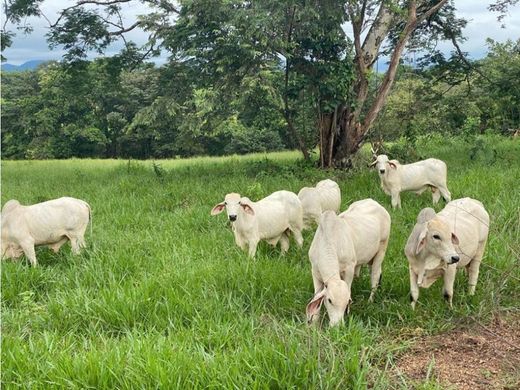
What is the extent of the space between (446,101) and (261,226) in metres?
10.2

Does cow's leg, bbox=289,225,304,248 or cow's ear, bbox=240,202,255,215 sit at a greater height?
cow's ear, bbox=240,202,255,215

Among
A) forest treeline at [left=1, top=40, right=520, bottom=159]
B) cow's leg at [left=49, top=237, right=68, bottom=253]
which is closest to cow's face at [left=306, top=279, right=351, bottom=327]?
cow's leg at [left=49, top=237, right=68, bottom=253]

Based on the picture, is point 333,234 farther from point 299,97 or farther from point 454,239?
point 299,97

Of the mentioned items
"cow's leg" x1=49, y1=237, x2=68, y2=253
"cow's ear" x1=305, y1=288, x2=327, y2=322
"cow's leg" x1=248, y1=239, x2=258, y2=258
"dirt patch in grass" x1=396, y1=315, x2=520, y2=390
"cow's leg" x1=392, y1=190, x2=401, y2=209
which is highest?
"cow's leg" x1=392, y1=190, x2=401, y2=209

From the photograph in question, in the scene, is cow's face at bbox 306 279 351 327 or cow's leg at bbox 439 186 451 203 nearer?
cow's face at bbox 306 279 351 327

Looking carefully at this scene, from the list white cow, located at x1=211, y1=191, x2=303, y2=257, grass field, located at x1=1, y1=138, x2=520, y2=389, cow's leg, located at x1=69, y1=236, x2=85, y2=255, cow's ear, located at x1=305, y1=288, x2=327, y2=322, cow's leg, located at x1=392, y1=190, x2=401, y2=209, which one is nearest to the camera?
grass field, located at x1=1, y1=138, x2=520, y2=389

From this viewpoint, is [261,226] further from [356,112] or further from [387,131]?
[387,131]

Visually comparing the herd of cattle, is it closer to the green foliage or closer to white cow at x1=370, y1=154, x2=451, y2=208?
white cow at x1=370, y1=154, x2=451, y2=208

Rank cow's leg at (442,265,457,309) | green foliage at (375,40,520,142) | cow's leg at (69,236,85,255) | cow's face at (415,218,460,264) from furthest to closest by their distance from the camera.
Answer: green foliage at (375,40,520,142) → cow's leg at (69,236,85,255) → cow's leg at (442,265,457,309) → cow's face at (415,218,460,264)

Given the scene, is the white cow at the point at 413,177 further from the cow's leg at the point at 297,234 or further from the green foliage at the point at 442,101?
the green foliage at the point at 442,101

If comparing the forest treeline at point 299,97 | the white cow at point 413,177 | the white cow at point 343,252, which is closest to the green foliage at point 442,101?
the forest treeline at point 299,97

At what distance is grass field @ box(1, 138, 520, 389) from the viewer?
3117 millimetres

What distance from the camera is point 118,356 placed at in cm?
325

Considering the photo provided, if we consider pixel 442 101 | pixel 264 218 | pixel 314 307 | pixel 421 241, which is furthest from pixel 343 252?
pixel 442 101
